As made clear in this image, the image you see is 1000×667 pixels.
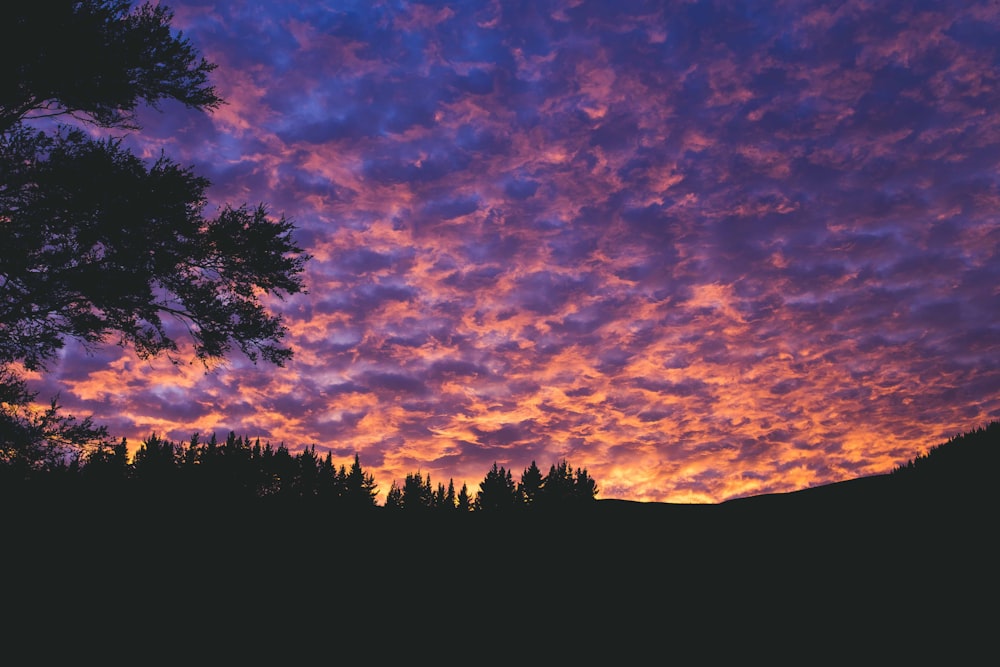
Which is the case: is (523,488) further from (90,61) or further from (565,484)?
(90,61)

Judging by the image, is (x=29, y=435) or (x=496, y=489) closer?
(x=29, y=435)

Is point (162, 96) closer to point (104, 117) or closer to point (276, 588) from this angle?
point (104, 117)

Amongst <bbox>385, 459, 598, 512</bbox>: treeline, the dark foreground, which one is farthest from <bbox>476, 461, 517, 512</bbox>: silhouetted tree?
the dark foreground

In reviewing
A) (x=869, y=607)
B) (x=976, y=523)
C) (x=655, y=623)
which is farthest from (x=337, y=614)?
(x=976, y=523)

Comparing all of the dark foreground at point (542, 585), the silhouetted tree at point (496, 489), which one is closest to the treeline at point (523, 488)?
the silhouetted tree at point (496, 489)

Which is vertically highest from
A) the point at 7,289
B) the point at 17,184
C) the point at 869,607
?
the point at 17,184

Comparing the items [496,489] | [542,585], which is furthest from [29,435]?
[496,489]

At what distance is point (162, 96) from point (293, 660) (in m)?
12.9

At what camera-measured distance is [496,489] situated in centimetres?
8631

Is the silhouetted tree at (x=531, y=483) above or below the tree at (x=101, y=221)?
above

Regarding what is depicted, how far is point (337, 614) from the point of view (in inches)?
502

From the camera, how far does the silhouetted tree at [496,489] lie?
83794 mm

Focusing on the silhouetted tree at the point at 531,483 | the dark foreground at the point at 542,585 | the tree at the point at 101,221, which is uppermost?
the silhouetted tree at the point at 531,483

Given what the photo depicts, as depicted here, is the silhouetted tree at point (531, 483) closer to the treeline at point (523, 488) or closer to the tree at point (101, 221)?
the treeline at point (523, 488)
